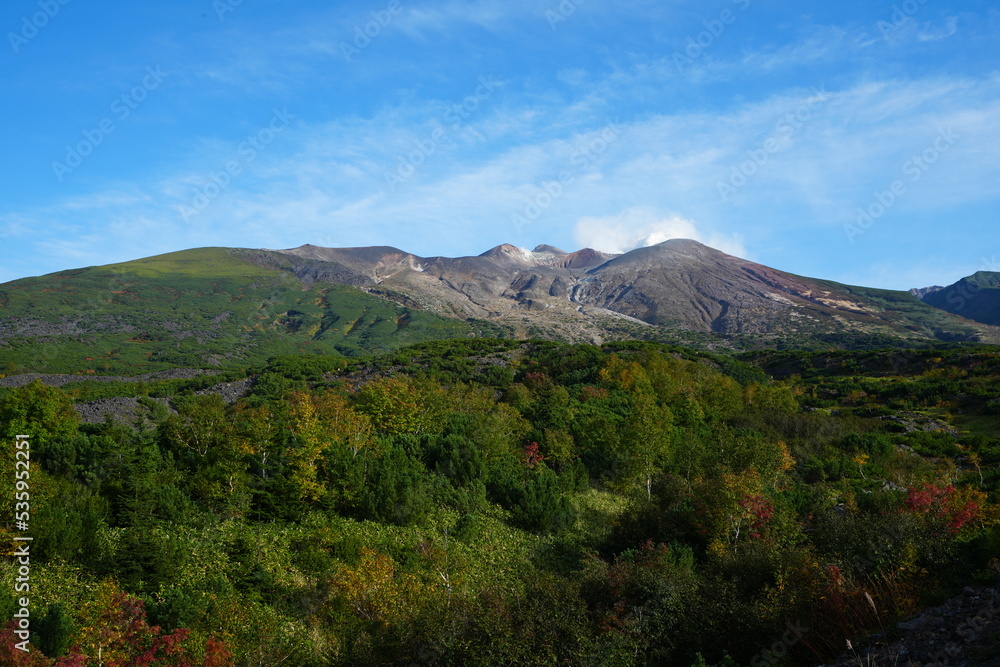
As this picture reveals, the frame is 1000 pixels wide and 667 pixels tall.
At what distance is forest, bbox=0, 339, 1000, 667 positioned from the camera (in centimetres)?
1175

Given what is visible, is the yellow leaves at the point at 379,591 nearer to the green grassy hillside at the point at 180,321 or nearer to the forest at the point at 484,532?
the forest at the point at 484,532

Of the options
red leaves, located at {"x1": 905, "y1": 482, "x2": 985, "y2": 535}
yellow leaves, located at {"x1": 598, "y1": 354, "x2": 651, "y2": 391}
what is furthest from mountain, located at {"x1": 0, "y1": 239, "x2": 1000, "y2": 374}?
red leaves, located at {"x1": 905, "y1": 482, "x2": 985, "y2": 535}

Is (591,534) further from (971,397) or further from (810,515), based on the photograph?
(971,397)

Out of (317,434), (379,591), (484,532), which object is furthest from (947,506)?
(317,434)

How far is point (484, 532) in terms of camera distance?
24781 mm

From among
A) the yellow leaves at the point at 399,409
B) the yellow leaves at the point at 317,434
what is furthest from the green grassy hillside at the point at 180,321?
the yellow leaves at the point at 317,434

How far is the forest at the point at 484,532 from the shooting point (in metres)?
11.8

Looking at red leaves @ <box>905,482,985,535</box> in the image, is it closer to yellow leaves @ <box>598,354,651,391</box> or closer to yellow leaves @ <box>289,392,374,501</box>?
yellow leaves @ <box>289,392,374,501</box>

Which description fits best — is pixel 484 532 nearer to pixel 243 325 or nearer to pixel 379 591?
pixel 379 591

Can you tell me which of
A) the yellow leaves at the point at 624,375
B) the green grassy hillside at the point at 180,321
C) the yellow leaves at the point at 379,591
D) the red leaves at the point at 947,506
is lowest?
the yellow leaves at the point at 379,591

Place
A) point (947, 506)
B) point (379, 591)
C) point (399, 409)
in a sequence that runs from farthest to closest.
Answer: point (399, 409), point (947, 506), point (379, 591)

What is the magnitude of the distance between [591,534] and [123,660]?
17735 millimetres

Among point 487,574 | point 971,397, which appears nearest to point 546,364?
point 971,397

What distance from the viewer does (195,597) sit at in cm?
1472
